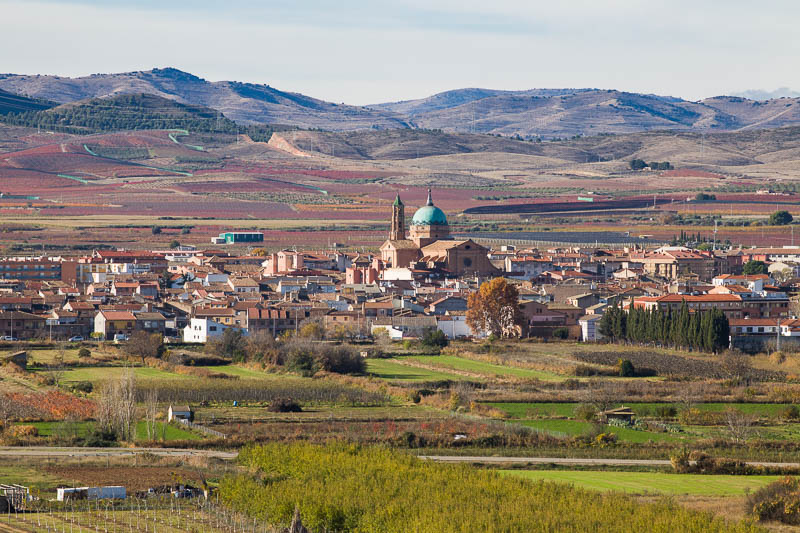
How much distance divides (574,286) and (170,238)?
5742 centimetres

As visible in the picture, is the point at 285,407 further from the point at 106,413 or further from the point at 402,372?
the point at 402,372

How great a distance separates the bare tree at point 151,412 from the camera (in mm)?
35844

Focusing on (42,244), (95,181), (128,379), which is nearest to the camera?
(128,379)

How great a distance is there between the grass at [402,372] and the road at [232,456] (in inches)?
612

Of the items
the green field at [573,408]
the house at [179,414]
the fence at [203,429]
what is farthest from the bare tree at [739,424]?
the house at [179,414]

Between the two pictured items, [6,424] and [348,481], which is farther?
[6,424]

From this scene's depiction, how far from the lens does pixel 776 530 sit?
999 inches

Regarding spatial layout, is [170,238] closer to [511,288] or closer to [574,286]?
[574,286]

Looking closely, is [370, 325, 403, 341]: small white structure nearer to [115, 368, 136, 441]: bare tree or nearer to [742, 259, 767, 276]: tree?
[115, 368, 136, 441]: bare tree

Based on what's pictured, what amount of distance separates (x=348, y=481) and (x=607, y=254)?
252 ft

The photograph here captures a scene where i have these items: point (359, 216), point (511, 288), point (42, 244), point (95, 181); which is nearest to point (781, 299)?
point (511, 288)

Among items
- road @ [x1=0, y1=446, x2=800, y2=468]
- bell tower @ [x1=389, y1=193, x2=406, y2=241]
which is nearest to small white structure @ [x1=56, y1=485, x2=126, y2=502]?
road @ [x1=0, y1=446, x2=800, y2=468]

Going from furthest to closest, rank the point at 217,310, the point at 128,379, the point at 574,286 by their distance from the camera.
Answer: the point at 574,286 < the point at 217,310 < the point at 128,379

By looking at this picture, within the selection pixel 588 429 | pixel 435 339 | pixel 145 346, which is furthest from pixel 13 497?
pixel 435 339
